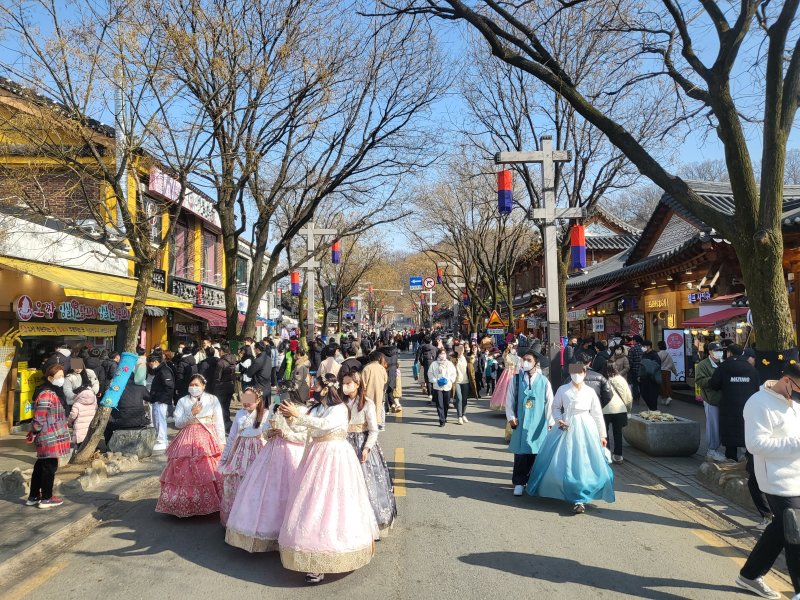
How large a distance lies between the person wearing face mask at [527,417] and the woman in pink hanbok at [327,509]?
288 cm

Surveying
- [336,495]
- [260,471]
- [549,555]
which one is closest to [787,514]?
[549,555]

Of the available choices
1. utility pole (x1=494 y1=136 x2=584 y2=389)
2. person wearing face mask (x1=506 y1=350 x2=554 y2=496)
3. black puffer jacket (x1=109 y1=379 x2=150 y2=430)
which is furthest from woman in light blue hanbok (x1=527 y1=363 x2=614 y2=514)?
black puffer jacket (x1=109 y1=379 x2=150 y2=430)

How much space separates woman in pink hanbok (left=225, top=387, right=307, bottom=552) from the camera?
5.14 metres

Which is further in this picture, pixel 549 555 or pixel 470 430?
pixel 470 430

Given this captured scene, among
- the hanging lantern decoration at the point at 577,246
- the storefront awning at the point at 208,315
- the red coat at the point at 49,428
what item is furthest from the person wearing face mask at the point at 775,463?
the storefront awning at the point at 208,315

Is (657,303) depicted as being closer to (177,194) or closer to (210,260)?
(177,194)

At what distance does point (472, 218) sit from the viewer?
27719 mm

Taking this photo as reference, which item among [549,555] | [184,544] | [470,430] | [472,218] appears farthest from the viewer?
[472,218]

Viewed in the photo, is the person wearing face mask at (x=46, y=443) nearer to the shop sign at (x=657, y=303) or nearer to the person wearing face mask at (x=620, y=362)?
the person wearing face mask at (x=620, y=362)

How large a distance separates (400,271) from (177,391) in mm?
51555

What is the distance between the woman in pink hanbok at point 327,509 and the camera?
4.62 meters

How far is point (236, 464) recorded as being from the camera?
19.6 ft

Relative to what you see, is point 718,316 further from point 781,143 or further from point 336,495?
point 336,495

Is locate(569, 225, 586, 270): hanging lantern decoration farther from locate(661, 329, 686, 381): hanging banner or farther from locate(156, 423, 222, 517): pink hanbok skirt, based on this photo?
locate(156, 423, 222, 517): pink hanbok skirt
